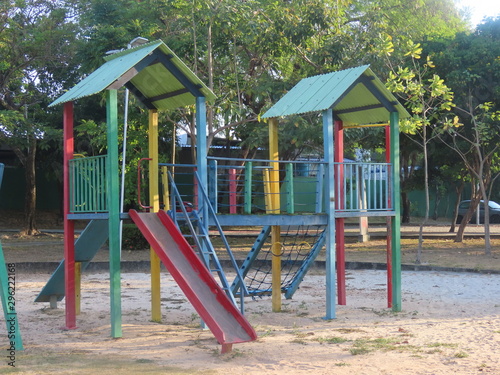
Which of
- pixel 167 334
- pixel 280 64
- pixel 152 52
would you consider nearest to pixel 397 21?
pixel 280 64

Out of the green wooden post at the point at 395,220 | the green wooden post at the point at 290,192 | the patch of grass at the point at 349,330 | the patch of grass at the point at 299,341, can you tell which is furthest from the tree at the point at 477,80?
the patch of grass at the point at 299,341

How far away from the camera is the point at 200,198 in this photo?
914 centimetres

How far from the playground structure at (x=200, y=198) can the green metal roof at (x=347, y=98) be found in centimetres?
2

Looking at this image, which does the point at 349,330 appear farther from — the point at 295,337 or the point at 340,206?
the point at 340,206

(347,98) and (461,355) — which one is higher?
(347,98)

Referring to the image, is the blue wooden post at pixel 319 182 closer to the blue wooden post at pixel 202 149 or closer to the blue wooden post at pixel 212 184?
the blue wooden post at pixel 212 184

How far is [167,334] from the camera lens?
886cm

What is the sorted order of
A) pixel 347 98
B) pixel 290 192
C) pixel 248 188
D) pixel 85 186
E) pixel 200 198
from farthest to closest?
1. pixel 347 98
2. pixel 290 192
3. pixel 248 188
4. pixel 85 186
5. pixel 200 198

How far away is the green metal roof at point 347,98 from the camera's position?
10.3 m

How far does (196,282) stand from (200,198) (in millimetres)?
1350

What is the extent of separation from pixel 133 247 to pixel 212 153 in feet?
38.8

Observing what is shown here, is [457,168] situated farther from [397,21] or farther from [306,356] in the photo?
[306,356]

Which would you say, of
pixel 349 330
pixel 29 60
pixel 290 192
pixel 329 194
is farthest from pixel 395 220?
pixel 29 60

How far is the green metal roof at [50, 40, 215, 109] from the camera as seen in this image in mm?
9000
